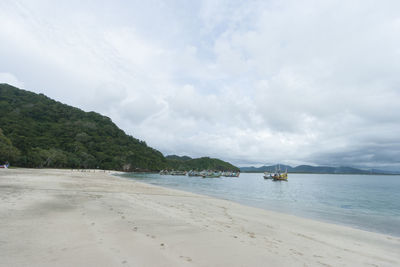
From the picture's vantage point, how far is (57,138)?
107m

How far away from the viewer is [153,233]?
22.4 ft

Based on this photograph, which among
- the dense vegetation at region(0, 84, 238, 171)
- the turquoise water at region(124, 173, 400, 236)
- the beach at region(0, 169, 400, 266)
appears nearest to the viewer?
the beach at region(0, 169, 400, 266)

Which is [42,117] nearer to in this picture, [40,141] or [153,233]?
[40,141]

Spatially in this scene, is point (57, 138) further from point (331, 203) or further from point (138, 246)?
point (138, 246)

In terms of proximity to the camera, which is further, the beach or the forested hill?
the forested hill

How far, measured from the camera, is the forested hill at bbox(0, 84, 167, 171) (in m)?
73.5

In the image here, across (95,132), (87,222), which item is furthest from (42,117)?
(87,222)

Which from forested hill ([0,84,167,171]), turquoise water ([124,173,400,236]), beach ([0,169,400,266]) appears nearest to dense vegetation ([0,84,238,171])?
forested hill ([0,84,167,171])

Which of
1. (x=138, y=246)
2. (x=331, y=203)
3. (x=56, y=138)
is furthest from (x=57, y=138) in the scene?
(x=138, y=246)

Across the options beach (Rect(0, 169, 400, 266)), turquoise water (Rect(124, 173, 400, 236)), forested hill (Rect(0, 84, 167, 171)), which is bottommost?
turquoise water (Rect(124, 173, 400, 236))

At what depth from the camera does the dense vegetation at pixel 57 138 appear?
241 feet

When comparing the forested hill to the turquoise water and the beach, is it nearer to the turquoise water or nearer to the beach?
the turquoise water

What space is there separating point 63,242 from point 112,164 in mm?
135058

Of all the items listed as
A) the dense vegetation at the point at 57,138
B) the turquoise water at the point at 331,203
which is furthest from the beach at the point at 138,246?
the dense vegetation at the point at 57,138
